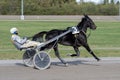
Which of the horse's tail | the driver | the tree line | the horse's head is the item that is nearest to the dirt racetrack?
the driver

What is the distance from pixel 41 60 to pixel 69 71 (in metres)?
1.05

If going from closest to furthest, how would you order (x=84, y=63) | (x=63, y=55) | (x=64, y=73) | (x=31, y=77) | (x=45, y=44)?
(x=31, y=77), (x=64, y=73), (x=45, y=44), (x=84, y=63), (x=63, y=55)

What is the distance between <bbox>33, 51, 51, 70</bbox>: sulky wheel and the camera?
14133 millimetres

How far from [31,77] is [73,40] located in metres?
3.26

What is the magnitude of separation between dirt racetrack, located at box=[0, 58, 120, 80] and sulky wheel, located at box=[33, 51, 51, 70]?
0.20 metres

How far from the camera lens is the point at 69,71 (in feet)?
45.0

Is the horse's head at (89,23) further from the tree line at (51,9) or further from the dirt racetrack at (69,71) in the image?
the tree line at (51,9)

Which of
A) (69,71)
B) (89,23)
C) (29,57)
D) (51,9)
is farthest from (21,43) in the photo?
(51,9)

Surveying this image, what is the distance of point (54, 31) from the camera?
49.6 feet

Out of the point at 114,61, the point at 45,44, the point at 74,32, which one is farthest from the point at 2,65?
the point at 114,61

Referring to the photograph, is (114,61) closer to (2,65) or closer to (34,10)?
(2,65)

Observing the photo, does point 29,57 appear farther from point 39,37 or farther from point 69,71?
point 69,71

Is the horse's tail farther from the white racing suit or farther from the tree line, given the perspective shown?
the tree line

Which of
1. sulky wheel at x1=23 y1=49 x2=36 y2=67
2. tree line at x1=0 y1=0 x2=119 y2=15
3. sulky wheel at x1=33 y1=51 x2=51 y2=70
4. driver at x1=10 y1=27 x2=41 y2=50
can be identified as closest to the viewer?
sulky wheel at x1=33 y1=51 x2=51 y2=70
